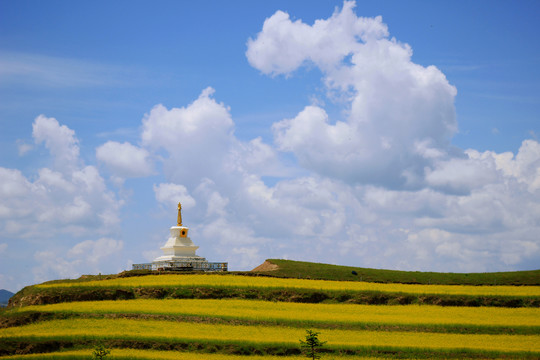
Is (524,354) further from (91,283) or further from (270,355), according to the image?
(91,283)

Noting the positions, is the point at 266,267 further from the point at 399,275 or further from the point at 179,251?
the point at 399,275

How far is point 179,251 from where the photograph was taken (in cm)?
7756

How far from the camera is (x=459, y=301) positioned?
5528cm

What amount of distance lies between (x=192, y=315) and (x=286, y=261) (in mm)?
27561

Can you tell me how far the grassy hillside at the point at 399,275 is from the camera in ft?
216

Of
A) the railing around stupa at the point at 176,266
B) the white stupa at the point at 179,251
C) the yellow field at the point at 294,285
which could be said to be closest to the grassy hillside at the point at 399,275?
the yellow field at the point at 294,285

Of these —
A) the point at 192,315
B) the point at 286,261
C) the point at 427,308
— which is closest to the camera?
the point at 192,315

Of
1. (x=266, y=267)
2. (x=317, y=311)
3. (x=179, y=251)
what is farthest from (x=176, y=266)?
(x=317, y=311)

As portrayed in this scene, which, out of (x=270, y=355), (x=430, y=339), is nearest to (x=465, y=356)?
(x=430, y=339)

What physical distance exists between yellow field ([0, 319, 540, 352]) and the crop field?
7 cm

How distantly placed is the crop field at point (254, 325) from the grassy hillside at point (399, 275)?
20.4 ft

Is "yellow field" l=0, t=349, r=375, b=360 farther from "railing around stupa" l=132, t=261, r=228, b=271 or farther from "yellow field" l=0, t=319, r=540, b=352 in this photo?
"railing around stupa" l=132, t=261, r=228, b=271

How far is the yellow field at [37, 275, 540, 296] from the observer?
57.1 meters

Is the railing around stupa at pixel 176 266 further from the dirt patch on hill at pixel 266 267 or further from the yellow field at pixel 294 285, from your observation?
the yellow field at pixel 294 285
